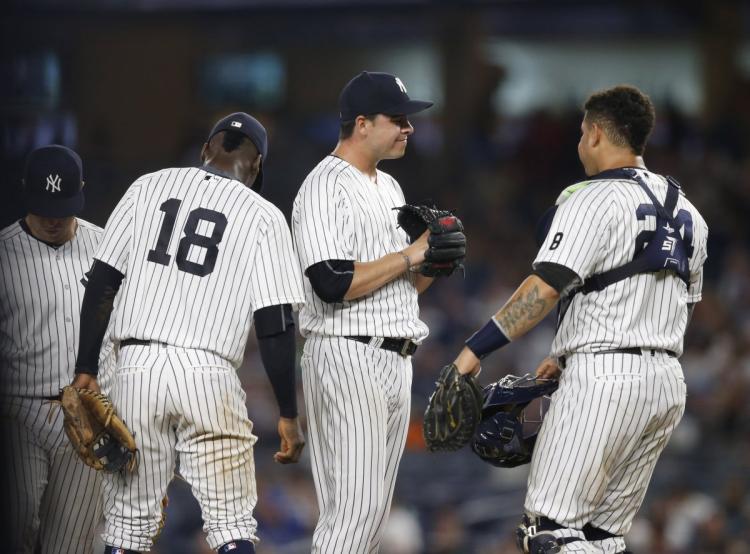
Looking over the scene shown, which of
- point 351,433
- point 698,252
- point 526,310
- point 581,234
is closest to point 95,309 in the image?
point 351,433

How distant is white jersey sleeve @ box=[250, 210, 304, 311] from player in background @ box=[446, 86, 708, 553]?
546 millimetres

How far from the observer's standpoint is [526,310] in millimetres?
3549

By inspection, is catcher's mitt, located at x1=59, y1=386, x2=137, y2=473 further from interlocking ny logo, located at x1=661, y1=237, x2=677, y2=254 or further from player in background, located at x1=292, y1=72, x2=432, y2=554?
interlocking ny logo, located at x1=661, y1=237, x2=677, y2=254

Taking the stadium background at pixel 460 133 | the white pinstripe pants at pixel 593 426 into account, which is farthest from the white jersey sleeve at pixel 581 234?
the stadium background at pixel 460 133

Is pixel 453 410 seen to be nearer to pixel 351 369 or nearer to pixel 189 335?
pixel 351 369

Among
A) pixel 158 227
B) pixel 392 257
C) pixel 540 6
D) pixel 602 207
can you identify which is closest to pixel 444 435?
pixel 392 257

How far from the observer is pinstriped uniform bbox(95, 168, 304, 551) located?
349 centimetres

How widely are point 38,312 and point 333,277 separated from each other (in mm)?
969

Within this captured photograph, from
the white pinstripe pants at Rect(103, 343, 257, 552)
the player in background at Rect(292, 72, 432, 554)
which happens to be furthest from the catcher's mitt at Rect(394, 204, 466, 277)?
the white pinstripe pants at Rect(103, 343, 257, 552)

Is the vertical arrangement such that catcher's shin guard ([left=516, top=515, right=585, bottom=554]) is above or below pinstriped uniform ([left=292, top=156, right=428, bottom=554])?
below

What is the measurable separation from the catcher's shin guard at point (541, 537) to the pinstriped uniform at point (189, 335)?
2.65 feet

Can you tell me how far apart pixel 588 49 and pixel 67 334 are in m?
13.4

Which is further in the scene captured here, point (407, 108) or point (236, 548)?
point (407, 108)

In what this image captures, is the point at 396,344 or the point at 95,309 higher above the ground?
the point at 95,309
